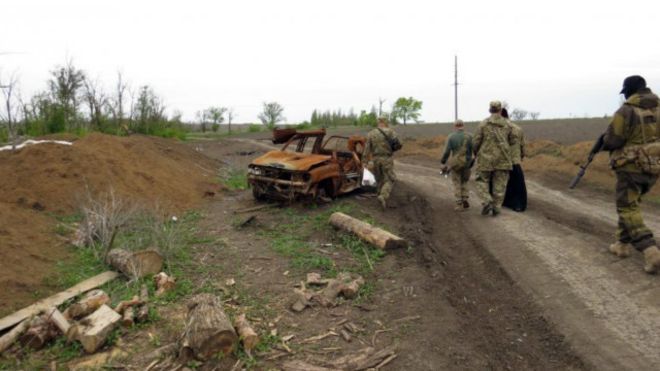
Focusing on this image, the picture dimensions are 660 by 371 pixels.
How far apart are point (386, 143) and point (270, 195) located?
2730 mm

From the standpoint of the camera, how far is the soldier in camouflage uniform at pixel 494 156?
29.0ft

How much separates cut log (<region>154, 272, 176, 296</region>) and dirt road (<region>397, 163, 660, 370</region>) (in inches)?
165

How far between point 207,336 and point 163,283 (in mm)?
2068

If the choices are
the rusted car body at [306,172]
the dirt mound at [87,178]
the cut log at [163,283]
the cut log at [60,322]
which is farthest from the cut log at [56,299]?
the rusted car body at [306,172]

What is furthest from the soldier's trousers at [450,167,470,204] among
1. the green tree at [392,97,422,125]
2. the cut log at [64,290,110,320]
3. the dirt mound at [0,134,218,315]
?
the green tree at [392,97,422,125]

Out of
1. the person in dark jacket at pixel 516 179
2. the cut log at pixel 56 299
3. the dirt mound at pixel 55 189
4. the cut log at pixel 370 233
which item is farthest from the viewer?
the person in dark jacket at pixel 516 179

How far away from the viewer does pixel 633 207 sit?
19.6ft

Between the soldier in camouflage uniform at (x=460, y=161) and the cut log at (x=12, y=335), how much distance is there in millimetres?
7269

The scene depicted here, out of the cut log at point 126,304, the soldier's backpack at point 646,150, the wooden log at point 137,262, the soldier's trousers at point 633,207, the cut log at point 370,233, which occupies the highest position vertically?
the soldier's backpack at point 646,150

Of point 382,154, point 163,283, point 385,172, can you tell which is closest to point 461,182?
point 385,172

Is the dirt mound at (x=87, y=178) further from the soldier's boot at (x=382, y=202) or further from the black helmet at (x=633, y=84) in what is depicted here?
the black helmet at (x=633, y=84)

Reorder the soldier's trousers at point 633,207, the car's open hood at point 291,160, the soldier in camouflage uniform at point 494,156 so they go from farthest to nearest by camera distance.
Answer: the car's open hood at point 291,160, the soldier in camouflage uniform at point 494,156, the soldier's trousers at point 633,207

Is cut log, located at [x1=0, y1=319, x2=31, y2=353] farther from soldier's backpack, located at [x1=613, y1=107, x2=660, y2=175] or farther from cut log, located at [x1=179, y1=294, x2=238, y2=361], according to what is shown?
soldier's backpack, located at [x1=613, y1=107, x2=660, y2=175]

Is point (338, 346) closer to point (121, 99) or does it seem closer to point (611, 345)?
point (611, 345)
